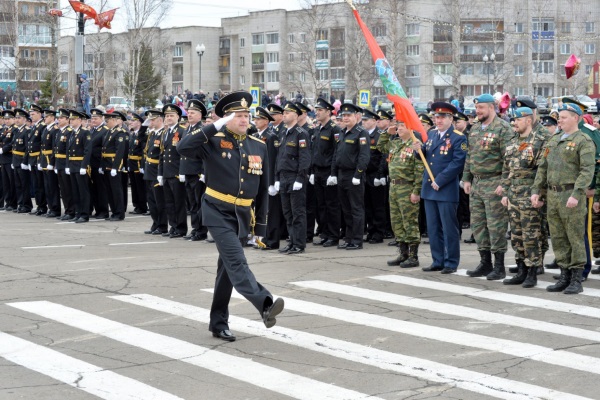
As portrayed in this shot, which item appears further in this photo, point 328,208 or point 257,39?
point 257,39

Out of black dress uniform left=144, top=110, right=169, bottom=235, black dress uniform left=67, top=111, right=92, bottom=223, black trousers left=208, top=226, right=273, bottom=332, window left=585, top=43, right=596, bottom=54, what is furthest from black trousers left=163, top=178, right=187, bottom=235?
window left=585, top=43, right=596, bottom=54

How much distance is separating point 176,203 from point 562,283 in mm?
8095

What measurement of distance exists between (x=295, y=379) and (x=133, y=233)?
11027 millimetres

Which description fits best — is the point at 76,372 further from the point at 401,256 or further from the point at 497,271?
the point at 401,256

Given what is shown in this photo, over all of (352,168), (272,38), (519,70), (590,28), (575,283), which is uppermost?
(272,38)

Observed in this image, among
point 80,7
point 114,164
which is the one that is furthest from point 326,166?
point 80,7

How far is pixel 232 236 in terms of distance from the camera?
867 cm

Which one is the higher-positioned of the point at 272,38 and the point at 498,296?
the point at 272,38

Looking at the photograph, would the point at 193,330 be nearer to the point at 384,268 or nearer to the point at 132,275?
the point at 132,275

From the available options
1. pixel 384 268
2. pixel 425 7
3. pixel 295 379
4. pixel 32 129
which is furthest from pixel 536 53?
pixel 295 379

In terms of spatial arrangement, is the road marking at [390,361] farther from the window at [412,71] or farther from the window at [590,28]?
the window at [412,71]

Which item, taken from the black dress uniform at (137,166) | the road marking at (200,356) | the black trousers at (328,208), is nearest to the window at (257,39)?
the black dress uniform at (137,166)

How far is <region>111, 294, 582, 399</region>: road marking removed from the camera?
698 cm

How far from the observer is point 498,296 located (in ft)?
35.9
